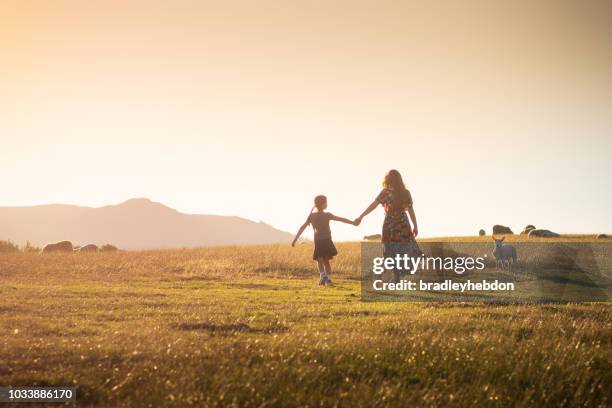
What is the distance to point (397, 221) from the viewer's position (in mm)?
22891

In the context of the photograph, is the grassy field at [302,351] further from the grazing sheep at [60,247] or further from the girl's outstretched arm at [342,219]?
the grazing sheep at [60,247]

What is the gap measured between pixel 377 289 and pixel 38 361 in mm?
14961

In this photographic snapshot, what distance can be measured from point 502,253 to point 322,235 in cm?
1227

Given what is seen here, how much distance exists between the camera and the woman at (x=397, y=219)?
74.3 feet

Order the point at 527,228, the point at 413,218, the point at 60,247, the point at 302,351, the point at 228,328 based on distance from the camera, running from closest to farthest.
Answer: the point at 302,351 < the point at 228,328 < the point at 413,218 < the point at 60,247 < the point at 527,228

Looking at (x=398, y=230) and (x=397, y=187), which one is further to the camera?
(x=398, y=230)

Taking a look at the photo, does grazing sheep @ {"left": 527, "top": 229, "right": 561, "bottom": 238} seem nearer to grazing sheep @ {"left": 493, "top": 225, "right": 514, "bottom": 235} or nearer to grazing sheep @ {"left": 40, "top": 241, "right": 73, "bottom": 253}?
grazing sheep @ {"left": 493, "top": 225, "right": 514, "bottom": 235}

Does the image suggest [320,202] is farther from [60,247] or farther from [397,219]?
[60,247]

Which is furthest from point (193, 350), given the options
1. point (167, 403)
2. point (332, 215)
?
point (332, 215)

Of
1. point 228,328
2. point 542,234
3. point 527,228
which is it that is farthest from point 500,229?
point 228,328

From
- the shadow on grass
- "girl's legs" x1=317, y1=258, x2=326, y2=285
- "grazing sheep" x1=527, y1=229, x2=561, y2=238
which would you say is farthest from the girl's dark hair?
"grazing sheep" x1=527, y1=229, x2=561, y2=238

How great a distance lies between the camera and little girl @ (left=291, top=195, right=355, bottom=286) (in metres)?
24.7

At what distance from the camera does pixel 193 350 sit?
10.0 metres

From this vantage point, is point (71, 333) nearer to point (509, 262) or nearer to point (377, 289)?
point (377, 289)
